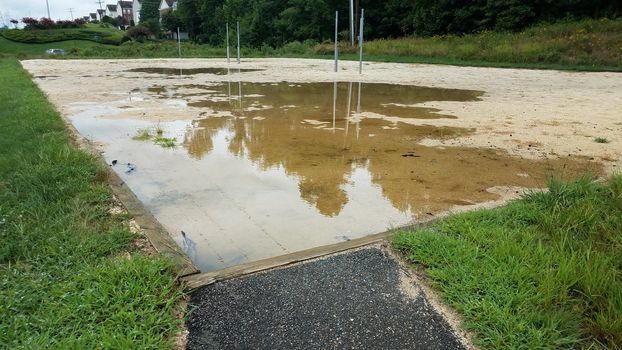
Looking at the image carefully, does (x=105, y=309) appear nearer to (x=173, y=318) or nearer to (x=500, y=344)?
(x=173, y=318)

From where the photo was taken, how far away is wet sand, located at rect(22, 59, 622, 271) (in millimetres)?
3635

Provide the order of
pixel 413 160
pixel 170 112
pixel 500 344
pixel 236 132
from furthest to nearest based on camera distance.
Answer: pixel 170 112 → pixel 236 132 → pixel 413 160 → pixel 500 344

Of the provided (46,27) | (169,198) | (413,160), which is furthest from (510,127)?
(46,27)

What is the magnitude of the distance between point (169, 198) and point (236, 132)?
110 inches

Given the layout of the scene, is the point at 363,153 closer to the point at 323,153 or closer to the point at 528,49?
the point at 323,153

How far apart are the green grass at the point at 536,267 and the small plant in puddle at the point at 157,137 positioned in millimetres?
3911

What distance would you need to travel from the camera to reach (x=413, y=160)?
521cm

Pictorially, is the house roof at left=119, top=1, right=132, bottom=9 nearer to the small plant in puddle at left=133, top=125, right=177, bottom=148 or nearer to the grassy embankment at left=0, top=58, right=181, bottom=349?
the small plant in puddle at left=133, top=125, right=177, bottom=148

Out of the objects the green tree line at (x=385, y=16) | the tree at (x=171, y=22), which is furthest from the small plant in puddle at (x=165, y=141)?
the tree at (x=171, y=22)

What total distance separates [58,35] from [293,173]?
51.7 metres

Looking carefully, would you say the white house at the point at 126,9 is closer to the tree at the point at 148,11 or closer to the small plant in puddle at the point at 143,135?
the tree at the point at 148,11

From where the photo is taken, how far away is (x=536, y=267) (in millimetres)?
2488

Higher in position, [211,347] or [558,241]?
[558,241]

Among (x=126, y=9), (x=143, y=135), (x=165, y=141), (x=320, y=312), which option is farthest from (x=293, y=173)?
(x=126, y=9)
